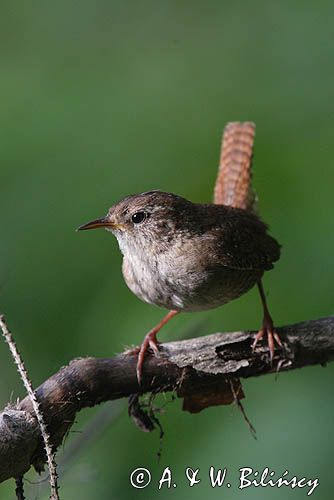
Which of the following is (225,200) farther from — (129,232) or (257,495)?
(257,495)

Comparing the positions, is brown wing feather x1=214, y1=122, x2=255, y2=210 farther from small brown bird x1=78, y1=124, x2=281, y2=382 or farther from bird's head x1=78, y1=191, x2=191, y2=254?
bird's head x1=78, y1=191, x2=191, y2=254

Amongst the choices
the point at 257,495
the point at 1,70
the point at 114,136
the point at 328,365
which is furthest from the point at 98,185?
the point at 257,495

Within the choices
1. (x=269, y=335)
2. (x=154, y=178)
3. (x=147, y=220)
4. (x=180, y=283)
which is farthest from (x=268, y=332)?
(x=154, y=178)

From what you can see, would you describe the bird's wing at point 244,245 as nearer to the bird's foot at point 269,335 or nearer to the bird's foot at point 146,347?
the bird's foot at point 269,335

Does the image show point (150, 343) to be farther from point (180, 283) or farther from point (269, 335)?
point (269, 335)

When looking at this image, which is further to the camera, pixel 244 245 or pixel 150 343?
pixel 244 245

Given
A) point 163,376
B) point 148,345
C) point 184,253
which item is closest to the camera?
point 163,376

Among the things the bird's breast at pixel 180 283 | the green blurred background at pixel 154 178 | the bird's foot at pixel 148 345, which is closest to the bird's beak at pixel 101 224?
the bird's breast at pixel 180 283
